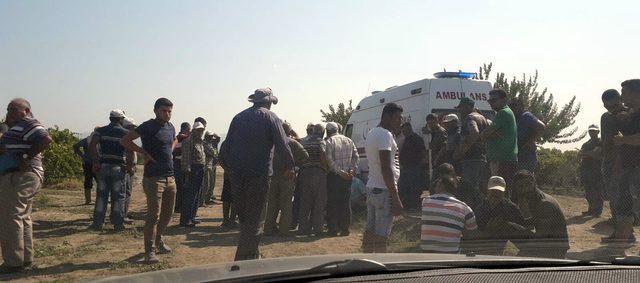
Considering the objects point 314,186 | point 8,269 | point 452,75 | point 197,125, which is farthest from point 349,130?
point 8,269

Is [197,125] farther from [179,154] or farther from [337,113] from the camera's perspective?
[337,113]

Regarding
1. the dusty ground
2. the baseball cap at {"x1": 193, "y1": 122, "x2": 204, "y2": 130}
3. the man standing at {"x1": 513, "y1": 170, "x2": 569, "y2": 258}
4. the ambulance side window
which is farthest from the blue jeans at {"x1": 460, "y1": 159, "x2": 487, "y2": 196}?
the ambulance side window

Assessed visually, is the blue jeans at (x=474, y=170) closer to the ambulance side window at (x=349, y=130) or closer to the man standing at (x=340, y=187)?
the man standing at (x=340, y=187)

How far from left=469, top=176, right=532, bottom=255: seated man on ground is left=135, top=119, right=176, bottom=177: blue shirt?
3.25 m

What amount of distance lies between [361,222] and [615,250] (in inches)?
156

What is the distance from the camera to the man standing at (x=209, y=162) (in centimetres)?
1249

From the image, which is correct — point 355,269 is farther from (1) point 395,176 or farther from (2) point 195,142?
(2) point 195,142

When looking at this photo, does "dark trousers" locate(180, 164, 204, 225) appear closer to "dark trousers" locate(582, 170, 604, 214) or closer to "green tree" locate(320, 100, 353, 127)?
"dark trousers" locate(582, 170, 604, 214)

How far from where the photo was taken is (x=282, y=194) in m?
9.09

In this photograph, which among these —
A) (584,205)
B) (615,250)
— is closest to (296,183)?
(615,250)

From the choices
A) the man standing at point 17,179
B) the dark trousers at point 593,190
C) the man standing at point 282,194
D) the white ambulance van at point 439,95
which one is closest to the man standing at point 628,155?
the dark trousers at point 593,190

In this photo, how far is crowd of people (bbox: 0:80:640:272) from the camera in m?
6.00

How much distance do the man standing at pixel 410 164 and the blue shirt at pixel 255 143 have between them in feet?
16.0

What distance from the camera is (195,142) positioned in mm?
10250
